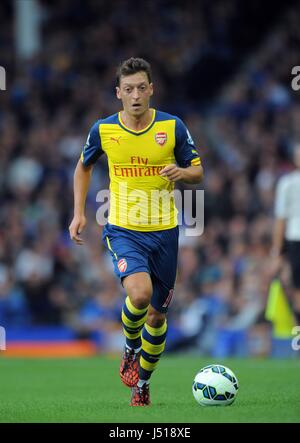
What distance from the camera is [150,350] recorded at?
306 inches

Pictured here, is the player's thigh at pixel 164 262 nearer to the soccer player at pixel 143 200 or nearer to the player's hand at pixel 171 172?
the soccer player at pixel 143 200

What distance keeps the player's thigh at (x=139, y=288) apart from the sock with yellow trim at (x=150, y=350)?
1.54 feet

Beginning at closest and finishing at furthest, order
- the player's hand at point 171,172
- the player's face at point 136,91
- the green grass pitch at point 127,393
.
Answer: the green grass pitch at point 127,393, the player's hand at point 171,172, the player's face at point 136,91

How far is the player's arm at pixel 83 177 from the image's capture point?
7.77 meters

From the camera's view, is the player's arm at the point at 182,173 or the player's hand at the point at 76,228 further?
the player's hand at the point at 76,228

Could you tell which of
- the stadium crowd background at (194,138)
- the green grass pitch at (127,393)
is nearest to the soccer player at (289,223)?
the green grass pitch at (127,393)

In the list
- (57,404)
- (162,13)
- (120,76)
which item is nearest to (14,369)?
(57,404)

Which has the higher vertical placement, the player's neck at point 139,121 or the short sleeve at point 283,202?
the short sleeve at point 283,202

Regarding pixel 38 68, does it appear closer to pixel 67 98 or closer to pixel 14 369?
pixel 67 98

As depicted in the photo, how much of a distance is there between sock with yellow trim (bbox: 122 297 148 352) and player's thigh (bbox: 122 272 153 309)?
0.08 metres

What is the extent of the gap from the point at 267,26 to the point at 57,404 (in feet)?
47.2

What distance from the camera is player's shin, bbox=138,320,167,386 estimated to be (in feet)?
25.5

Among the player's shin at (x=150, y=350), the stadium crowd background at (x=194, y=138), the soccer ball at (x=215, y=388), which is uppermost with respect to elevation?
the stadium crowd background at (x=194, y=138)
